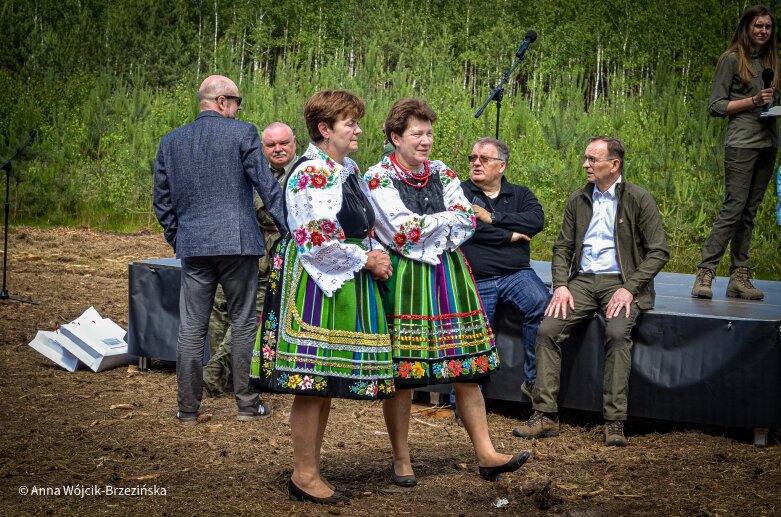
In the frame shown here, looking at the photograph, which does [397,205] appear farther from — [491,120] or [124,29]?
[124,29]

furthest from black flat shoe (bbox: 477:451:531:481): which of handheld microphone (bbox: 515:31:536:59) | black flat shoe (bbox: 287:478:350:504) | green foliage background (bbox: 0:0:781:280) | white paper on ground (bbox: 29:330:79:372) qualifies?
green foliage background (bbox: 0:0:781:280)

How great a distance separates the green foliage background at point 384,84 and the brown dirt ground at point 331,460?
5278 mm

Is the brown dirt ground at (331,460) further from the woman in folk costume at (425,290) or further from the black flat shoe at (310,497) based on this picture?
the woman in folk costume at (425,290)

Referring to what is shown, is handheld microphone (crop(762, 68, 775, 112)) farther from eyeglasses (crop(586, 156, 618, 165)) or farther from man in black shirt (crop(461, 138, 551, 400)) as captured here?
man in black shirt (crop(461, 138, 551, 400))

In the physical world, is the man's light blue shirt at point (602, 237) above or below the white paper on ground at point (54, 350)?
above

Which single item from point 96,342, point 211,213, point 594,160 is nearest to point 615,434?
point 594,160

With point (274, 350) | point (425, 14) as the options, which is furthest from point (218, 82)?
point (425, 14)

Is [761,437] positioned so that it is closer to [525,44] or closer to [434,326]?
[434,326]

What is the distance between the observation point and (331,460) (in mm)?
4738

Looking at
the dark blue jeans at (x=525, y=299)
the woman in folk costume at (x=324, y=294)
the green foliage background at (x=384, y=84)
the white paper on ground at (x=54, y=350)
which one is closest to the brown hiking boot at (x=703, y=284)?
the dark blue jeans at (x=525, y=299)

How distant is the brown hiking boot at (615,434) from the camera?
16.6 feet

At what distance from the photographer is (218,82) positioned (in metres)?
5.31

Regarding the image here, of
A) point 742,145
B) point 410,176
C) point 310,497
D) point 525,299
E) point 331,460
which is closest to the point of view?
point 310,497

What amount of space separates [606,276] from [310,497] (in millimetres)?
2134
